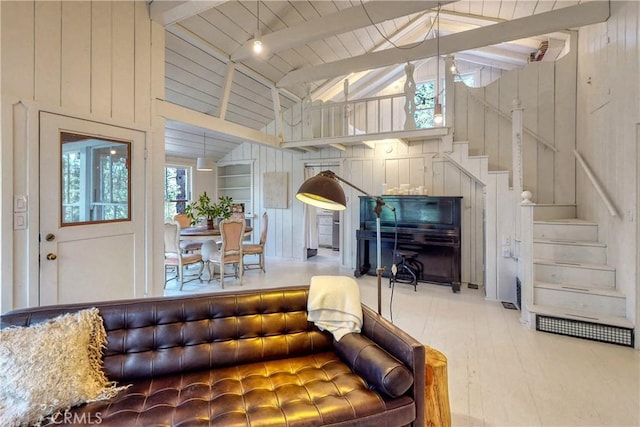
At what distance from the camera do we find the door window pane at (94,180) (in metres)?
2.47

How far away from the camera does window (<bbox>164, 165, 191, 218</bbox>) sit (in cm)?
698

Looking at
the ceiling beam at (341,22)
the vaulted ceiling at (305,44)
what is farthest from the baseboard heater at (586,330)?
the ceiling beam at (341,22)

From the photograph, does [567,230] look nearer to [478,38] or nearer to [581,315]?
[581,315]

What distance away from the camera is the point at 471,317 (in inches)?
133

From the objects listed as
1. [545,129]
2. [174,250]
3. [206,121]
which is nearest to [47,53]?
[206,121]

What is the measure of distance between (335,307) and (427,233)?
3.19 m

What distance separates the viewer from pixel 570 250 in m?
3.34

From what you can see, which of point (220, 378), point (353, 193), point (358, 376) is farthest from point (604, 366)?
point (353, 193)

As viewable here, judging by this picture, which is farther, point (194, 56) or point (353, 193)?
point (353, 193)

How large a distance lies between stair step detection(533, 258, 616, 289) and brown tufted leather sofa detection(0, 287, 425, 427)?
2667 mm

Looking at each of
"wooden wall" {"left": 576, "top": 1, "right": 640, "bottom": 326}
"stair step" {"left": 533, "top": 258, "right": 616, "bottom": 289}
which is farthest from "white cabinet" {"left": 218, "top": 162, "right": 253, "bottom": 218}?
"wooden wall" {"left": 576, "top": 1, "right": 640, "bottom": 326}

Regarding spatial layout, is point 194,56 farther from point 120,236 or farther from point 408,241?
point 408,241

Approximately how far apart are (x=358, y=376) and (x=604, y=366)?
2.26 meters

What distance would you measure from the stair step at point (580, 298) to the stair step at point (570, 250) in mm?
366
